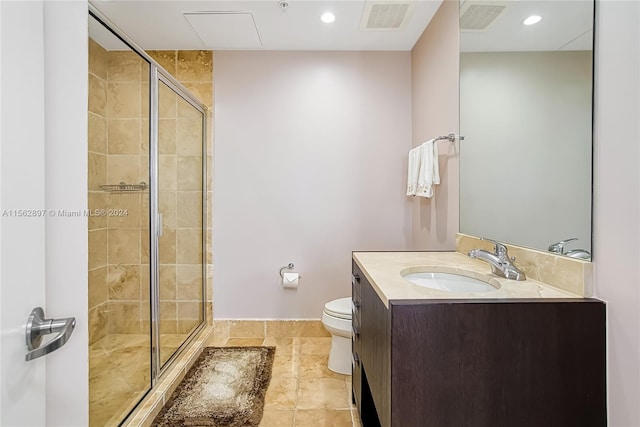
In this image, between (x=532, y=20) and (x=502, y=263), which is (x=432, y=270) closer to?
(x=502, y=263)

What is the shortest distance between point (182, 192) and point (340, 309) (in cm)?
137

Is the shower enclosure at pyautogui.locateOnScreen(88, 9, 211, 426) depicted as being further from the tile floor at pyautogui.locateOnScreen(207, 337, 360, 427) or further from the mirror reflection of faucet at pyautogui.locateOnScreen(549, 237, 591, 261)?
the mirror reflection of faucet at pyautogui.locateOnScreen(549, 237, 591, 261)

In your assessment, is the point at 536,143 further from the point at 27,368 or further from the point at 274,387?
the point at 274,387

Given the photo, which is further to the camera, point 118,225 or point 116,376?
point 118,225

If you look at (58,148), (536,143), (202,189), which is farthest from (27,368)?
(202,189)

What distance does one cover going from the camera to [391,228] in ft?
8.85

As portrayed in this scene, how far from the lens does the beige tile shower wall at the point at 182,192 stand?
2170 mm

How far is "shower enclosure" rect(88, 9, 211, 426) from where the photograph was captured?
1.67 meters

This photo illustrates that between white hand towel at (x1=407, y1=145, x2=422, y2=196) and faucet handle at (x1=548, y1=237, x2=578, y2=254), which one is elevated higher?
white hand towel at (x1=407, y1=145, x2=422, y2=196)

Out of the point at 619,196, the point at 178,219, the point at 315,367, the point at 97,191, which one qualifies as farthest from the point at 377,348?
the point at 178,219

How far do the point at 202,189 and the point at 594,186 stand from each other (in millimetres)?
2420

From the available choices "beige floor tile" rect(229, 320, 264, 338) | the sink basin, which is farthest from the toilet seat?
"beige floor tile" rect(229, 320, 264, 338)

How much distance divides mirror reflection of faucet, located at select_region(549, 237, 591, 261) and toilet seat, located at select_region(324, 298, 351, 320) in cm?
119

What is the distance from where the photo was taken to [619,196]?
35.2 inches
